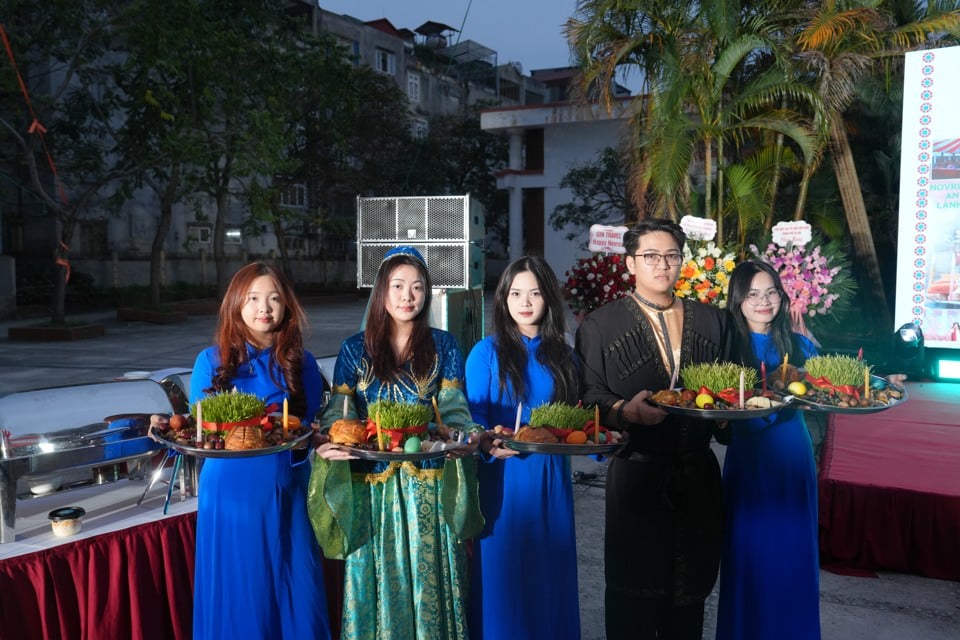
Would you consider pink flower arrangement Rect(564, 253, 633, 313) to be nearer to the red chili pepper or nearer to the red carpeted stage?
the red carpeted stage

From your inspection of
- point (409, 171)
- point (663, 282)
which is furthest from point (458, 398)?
point (409, 171)

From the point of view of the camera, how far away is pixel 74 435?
266cm

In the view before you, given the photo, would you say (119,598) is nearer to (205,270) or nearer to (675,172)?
(675,172)

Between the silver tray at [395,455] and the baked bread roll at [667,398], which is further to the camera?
the baked bread roll at [667,398]

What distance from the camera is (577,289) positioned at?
595 cm

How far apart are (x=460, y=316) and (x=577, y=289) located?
4.07 feet

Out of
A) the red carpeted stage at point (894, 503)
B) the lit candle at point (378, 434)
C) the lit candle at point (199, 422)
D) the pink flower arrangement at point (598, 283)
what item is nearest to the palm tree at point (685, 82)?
the pink flower arrangement at point (598, 283)

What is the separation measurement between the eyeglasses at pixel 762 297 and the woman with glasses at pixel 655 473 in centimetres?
24

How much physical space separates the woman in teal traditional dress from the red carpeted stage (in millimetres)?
2172

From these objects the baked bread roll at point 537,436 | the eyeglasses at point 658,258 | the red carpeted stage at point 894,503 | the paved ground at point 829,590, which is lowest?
the paved ground at point 829,590

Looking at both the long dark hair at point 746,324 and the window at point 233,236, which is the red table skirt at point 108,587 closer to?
the long dark hair at point 746,324

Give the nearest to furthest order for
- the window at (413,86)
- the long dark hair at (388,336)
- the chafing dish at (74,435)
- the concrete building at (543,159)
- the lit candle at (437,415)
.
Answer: the lit candle at (437,415) < the long dark hair at (388,336) < the chafing dish at (74,435) < the concrete building at (543,159) < the window at (413,86)

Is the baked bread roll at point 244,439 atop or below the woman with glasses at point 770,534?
atop

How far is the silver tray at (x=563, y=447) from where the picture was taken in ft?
6.38
